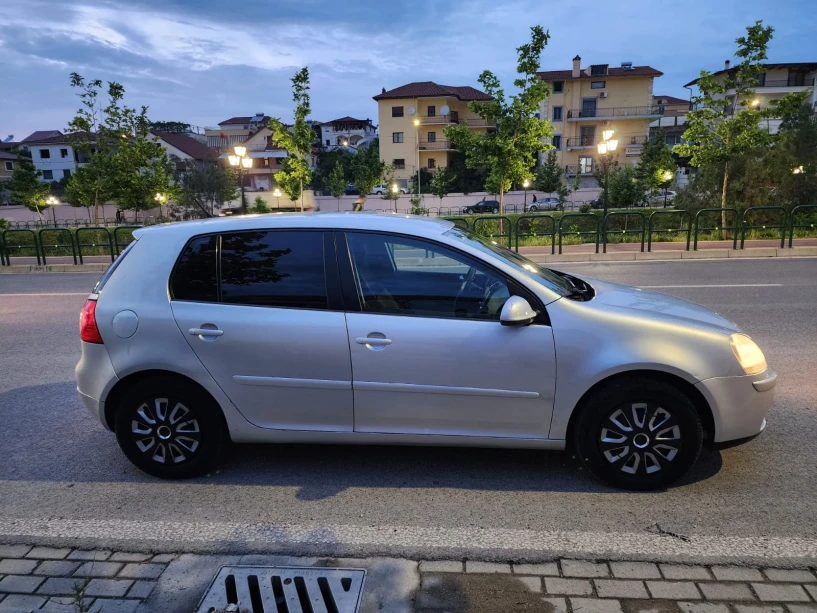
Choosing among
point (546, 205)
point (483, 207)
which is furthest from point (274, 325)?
point (546, 205)

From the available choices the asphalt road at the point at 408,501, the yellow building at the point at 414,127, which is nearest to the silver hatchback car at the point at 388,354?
the asphalt road at the point at 408,501

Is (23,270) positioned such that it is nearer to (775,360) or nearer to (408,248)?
(408,248)

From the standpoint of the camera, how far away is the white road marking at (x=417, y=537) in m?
2.96

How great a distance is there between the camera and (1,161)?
261ft

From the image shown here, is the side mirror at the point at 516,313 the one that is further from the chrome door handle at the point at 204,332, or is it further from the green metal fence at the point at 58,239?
the green metal fence at the point at 58,239

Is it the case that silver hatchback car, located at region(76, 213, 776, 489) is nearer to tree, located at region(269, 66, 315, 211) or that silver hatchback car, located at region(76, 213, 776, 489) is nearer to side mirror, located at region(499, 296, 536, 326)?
side mirror, located at region(499, 296, 536, 326)

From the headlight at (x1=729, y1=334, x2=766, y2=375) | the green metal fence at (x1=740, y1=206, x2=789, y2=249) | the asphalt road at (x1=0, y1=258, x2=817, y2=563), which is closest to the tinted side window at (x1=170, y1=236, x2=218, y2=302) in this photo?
the asphalt road at (x1=0, y1=258, x2=817, y2=563)

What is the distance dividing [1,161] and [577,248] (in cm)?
8838

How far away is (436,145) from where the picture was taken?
59438 millimetres

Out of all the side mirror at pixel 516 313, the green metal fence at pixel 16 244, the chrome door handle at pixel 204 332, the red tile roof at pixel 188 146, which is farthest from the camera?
the red tile roof at pixel 188 146

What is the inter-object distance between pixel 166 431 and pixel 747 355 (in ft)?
12.1

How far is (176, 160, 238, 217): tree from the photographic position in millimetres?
50481

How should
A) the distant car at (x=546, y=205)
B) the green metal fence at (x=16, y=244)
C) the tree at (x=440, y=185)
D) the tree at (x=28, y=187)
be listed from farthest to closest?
the tree at (x=440, y=185), the tree at (x=28, y=187), the distant car at (x=546, y=205), the green metal fence at (x=16, y=244)

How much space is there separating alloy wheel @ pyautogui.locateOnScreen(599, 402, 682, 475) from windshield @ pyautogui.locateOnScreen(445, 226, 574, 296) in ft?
2.78
